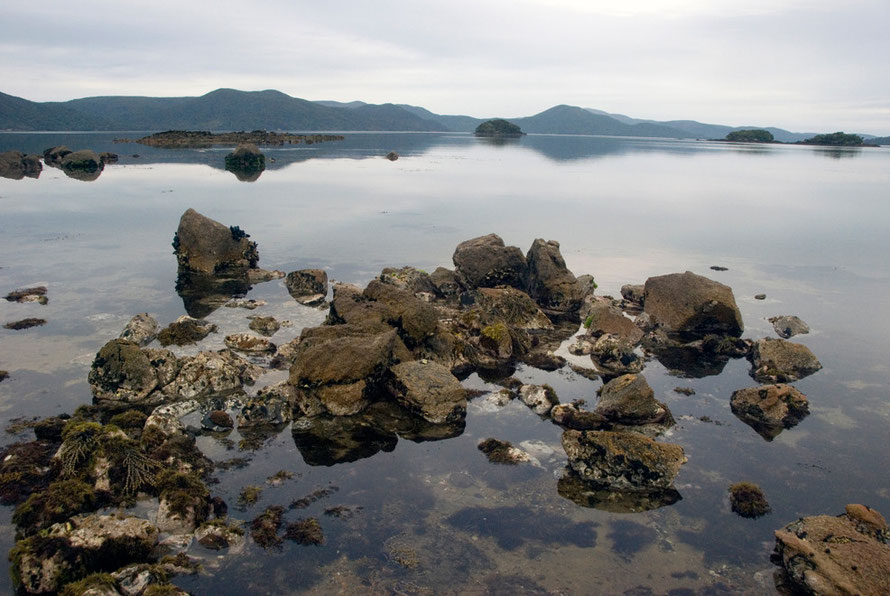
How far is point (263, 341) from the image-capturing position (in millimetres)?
21641

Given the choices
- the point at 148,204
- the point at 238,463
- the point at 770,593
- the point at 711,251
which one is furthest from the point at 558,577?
the point at 148,204

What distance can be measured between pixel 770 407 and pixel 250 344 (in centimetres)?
1813

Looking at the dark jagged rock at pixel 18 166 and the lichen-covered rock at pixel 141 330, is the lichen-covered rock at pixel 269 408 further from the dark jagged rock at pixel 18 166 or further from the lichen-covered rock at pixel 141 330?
the dark jagged rock at pixel 18 166

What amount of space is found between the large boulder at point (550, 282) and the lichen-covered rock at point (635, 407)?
11.1 m

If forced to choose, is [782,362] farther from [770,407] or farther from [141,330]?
[141,330]

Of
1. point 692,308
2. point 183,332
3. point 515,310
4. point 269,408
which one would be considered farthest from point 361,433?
point 692,308

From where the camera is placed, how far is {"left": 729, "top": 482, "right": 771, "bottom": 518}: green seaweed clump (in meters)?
12.9

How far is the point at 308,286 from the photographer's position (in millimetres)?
28844

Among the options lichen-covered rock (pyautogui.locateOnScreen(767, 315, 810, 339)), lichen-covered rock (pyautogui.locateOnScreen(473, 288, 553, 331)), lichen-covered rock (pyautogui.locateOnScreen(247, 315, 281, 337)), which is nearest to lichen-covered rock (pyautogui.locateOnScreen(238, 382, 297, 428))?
lichen-covered rock (pyautogui.locateOnScreen(247, 315, 281, 337))

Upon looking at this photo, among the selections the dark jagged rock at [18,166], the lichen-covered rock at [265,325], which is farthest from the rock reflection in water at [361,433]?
the dark jagged rock at [18,166]

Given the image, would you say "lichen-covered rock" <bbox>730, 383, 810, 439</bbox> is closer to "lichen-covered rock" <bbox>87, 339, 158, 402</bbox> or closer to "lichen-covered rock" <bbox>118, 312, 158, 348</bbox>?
"lichen-covered rock" <bbox>87, 339, 158, 402</bbox>

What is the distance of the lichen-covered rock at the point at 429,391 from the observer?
56.0 feet

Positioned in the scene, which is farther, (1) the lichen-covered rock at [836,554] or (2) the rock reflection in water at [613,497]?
(2) the rock reflection in water at [613,497]

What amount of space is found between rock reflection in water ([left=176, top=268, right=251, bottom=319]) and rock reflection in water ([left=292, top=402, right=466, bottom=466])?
475 inches
